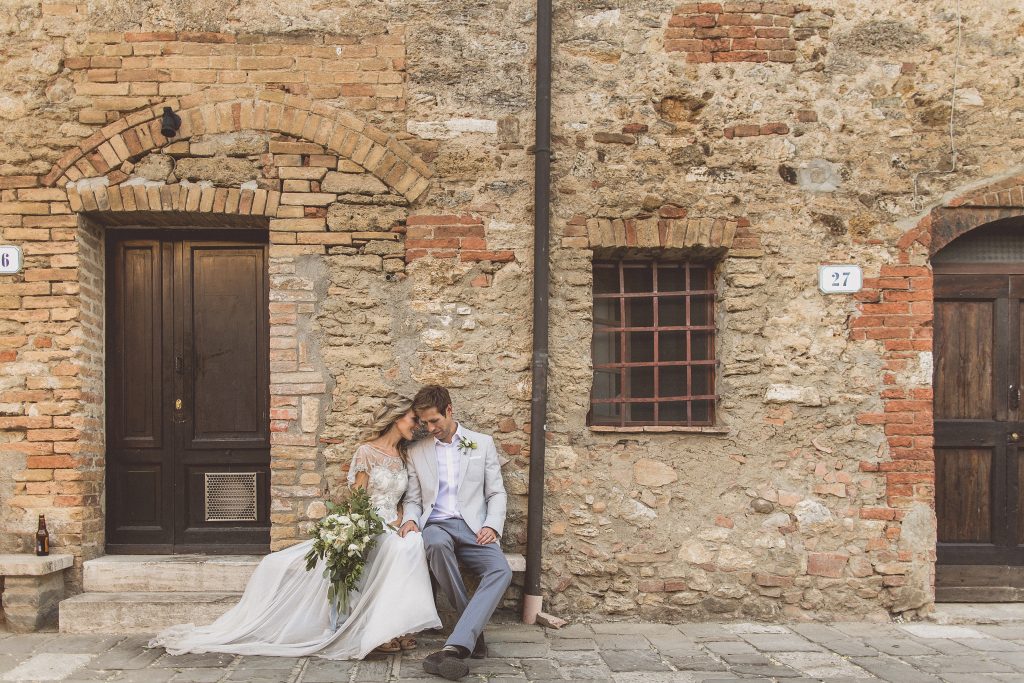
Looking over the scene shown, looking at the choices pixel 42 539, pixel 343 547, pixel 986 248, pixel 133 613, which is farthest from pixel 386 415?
pixel 986 248

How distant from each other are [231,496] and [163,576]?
2.00 feet

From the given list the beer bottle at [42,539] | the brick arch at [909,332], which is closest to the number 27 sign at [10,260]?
the beer bottle at [42,539]

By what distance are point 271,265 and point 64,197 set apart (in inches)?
51.2

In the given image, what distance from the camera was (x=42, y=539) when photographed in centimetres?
436

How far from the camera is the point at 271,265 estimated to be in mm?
4543

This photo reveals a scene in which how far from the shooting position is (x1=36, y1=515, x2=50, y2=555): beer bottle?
4.35 meters

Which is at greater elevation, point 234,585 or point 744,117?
point 744,117

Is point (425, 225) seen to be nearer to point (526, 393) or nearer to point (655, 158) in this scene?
point (526, 393)

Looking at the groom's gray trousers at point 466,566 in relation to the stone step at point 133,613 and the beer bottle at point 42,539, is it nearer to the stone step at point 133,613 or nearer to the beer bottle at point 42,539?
the stone step at point 133,613

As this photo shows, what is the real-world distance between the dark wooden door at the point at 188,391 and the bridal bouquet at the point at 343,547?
109 cm

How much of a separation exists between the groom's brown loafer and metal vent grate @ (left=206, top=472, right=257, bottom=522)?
184cm

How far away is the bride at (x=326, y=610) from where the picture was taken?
3.75 metres

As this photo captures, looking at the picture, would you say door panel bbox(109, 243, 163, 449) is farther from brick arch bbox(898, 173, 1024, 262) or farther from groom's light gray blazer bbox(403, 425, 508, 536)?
brick arch bbox(898, 173, 1024, 262)

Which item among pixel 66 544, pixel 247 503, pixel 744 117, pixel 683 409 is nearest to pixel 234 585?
pixel 247 503
